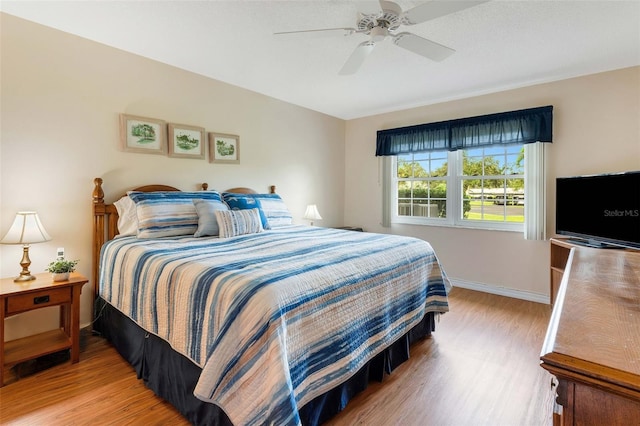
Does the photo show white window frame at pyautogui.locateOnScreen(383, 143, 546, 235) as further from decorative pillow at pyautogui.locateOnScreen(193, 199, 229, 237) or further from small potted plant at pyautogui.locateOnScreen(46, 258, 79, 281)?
small potted plant at pyautogui.locateOnScreen(46, 258, 79, 281)

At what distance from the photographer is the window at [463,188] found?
371cm

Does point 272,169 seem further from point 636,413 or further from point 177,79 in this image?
point 636,413

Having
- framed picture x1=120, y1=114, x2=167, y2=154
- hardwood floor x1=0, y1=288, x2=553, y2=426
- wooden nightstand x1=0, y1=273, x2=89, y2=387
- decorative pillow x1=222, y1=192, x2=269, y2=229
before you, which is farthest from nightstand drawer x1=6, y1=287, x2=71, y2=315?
decorative pillow x1=222, y1=192, x2=269, y2=229

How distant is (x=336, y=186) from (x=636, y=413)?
462 cm

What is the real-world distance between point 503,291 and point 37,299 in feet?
14.3

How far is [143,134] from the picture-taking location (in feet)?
9.38

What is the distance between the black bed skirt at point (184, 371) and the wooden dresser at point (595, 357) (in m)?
1.12

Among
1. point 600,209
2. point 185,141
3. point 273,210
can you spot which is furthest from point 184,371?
point 600,209

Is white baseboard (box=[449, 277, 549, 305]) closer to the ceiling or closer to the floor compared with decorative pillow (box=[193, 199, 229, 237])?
closer to the floor

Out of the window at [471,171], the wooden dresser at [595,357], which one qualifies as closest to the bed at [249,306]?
the wooden dresser at [595,357]

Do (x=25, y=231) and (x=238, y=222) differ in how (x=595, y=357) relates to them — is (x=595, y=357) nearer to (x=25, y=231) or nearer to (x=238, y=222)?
(x=238, y=222)

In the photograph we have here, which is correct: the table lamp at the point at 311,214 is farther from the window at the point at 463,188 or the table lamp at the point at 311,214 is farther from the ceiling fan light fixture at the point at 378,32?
the ceiling fan light fixture at the point at 378,32

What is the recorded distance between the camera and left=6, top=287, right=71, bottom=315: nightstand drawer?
1.92m

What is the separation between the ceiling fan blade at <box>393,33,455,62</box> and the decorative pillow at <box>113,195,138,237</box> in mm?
2409
